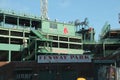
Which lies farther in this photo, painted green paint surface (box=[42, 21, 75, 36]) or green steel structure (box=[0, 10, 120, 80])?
painted green paint surface (box=[42, 21, 75, 36])

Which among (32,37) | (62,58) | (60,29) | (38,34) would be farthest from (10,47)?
(62,58)

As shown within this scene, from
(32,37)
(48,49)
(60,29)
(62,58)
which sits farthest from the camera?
(60,29)

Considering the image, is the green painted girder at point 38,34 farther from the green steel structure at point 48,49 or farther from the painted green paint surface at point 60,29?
the painted green paint surface at point 60,29

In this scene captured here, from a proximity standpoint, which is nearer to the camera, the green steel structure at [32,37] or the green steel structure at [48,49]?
the green steel structure at [48,49]

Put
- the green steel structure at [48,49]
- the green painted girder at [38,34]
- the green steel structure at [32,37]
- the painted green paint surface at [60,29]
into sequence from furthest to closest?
the painted green paint surface at [60,29]
the green painted girder at [38,34]
the green steel structure at [32,37]
the green steel structure at [48,49]

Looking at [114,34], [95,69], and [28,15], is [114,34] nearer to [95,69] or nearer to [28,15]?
[28,15]

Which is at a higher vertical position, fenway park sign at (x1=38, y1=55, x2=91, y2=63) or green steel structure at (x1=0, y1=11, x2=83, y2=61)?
green steel structure at (x1=0, y1=11, x2=83, y2=61)

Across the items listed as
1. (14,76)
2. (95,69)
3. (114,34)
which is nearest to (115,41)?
(114,34)

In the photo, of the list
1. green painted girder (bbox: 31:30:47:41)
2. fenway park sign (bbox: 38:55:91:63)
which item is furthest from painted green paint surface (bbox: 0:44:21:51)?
fenway park sign (bbox: 38:55:91:63)

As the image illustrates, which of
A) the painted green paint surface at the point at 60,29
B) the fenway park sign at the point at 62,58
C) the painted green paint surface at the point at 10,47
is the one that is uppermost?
the painted green paint surface at the point at 60,29

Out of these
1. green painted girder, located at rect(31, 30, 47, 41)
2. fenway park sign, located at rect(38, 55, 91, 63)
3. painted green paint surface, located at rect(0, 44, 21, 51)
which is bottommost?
fenway park sign, located at rect(38, 55, 91, 63)

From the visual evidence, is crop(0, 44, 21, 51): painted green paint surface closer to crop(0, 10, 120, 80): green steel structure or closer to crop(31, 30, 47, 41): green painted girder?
crop(0, 10, 120, 80): green steel structure

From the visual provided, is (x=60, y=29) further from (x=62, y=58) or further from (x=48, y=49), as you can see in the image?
(x=62, y=58)

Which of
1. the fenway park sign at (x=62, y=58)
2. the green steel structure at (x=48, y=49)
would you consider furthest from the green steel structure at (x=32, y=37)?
the fenway park sign at (x=62, y=58)
